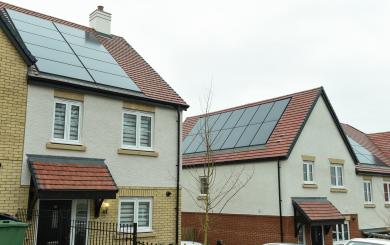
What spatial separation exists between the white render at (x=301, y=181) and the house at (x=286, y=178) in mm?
45

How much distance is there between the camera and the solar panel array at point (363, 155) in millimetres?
25003

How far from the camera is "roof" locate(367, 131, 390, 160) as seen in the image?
28.6 m

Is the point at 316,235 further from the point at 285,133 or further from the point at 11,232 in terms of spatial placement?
the point at 11,232

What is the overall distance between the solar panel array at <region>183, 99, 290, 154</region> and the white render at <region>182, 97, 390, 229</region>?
1450 mm

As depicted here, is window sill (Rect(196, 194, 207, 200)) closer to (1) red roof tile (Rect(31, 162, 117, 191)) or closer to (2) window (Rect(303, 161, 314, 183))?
(2) window (Rect(303, 161, 314, 183))

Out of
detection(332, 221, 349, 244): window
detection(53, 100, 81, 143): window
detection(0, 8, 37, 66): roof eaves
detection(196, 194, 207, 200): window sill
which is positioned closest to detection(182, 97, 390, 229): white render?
detection(196, 194, 207, 200): window sill

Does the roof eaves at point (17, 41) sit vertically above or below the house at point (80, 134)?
above

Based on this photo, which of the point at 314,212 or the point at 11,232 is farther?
the point at 314,212

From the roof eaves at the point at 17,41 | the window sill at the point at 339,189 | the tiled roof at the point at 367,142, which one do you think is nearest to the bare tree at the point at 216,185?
the window sill at the point at 339,189

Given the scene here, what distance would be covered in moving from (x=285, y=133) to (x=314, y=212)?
3841 mm

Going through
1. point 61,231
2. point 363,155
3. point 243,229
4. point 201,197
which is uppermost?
point 363,155

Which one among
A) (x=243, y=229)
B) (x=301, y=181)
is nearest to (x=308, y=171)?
(x=301, y=181)

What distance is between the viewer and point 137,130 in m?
13.9

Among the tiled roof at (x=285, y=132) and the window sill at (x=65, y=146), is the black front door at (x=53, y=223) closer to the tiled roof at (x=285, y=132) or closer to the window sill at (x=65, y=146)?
the window sill at (x=65, y=146)
